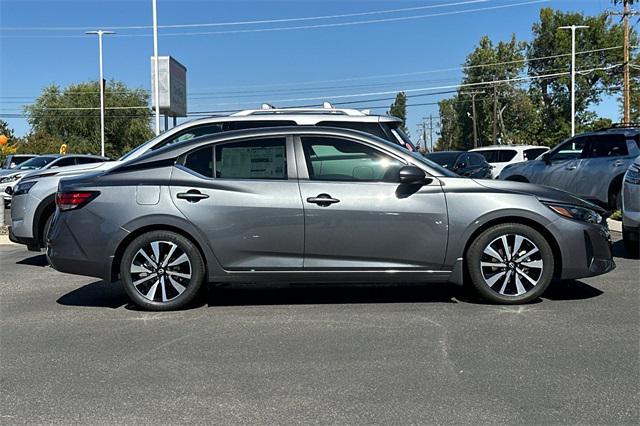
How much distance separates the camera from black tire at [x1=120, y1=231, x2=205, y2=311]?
5.69m

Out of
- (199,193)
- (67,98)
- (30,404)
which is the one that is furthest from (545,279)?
(67,98)

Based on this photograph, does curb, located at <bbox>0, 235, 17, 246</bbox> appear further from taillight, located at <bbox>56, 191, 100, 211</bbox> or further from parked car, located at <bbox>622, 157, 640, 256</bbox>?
parked car, located at <bbox>622, 157, 640, 256</bbox>

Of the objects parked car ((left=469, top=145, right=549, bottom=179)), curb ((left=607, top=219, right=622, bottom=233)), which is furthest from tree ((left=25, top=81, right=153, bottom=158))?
curb ((left=607, top=219, right=622, bottom=233))

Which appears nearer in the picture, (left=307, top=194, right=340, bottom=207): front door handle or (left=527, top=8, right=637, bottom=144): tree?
(left=307, top=194, right=340, bottom=207): front door handle

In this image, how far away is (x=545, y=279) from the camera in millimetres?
5703

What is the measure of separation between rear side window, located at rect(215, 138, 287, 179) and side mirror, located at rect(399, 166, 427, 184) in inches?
42.6

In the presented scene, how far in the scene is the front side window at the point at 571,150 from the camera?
12.1 m

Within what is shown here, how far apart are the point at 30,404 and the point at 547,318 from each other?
4058mm

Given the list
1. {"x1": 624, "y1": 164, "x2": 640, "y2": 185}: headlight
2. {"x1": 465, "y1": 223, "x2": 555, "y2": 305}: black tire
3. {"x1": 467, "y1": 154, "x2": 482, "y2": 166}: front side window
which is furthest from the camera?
{"x1": 467, "y1": 154, "x2": 482, "y2": 166}: front side window

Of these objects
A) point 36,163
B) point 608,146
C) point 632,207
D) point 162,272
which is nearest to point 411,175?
point 162,272

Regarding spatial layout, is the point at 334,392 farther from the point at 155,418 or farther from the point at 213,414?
the point at 155,418

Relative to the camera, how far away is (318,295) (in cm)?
647

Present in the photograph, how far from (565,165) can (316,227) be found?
26.8 ft

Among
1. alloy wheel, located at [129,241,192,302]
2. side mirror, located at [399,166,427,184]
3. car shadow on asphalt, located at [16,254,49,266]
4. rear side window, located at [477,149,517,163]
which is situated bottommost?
car shadow on asphalt, located at [16,254,49,266]
